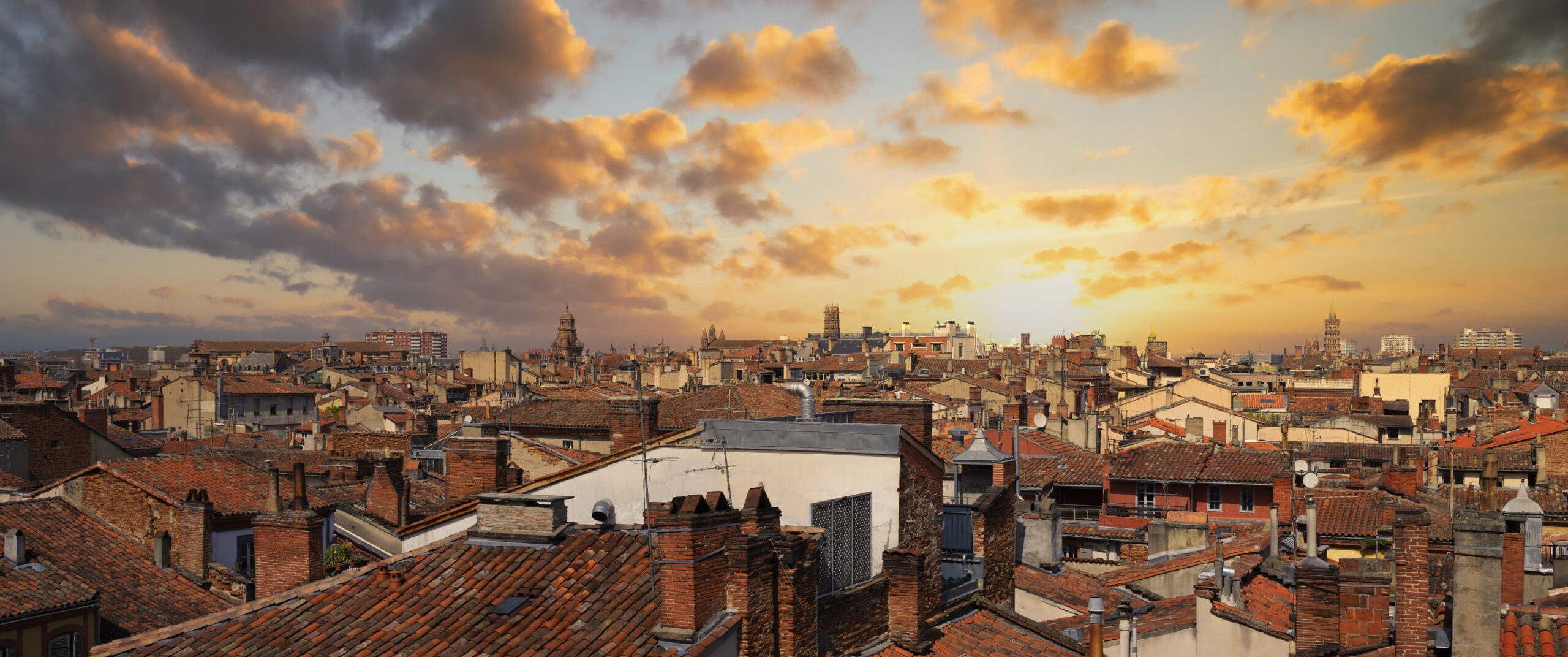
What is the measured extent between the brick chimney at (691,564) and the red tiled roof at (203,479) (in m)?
13.2

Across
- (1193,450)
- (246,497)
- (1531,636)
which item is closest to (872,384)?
(1193,450)

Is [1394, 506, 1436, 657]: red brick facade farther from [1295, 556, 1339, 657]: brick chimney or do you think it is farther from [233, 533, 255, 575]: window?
[233, 533, 255, 575]: window

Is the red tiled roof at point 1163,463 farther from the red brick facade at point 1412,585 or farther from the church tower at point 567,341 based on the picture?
the church tower at point 567,341

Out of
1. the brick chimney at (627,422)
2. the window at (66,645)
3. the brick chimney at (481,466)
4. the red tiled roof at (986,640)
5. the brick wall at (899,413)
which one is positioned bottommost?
the window at (66,645)

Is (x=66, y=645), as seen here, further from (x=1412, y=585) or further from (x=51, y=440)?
(x=51, y=440)

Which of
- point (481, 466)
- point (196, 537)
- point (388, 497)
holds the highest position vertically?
point (481, 466)

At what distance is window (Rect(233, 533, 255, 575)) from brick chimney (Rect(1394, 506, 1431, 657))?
19.7 m

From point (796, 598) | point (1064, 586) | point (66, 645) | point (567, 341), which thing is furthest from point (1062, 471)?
point (567, 341)

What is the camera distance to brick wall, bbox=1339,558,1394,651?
43.2 ft

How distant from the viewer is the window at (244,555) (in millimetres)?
21297

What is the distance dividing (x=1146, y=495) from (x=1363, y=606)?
20.9 metres

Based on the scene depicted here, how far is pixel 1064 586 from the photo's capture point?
18500 millimetres

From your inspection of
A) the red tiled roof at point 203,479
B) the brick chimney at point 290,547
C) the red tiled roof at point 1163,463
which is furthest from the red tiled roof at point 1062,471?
the brick chimney at point 290,547

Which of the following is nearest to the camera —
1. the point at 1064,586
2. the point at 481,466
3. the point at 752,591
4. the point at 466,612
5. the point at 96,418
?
the point at 752,591
